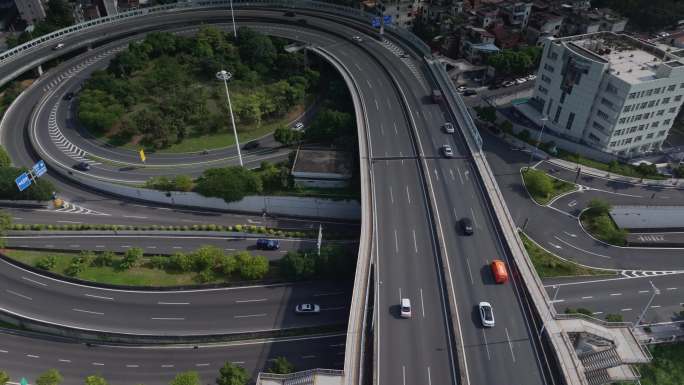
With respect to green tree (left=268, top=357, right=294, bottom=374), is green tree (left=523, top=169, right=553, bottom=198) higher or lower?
higher

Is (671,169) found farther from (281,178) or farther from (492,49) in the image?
(281,178)

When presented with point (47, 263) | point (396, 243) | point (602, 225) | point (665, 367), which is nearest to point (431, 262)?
point (396, 243)

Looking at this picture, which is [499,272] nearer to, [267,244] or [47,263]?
[267,244]

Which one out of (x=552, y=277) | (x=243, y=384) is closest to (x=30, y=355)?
(x=243, y=384)

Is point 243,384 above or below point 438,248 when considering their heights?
below

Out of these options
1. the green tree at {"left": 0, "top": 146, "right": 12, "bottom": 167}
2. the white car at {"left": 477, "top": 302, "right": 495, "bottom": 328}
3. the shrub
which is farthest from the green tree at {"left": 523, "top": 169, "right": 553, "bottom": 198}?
the green tree at {"left": 0, "top": 146, "right": 12, "bottom": 167}

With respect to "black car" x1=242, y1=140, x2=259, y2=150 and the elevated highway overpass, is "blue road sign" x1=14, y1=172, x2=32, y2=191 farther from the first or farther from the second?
"black car" x1=242, y1=140, x2=259, y2=150

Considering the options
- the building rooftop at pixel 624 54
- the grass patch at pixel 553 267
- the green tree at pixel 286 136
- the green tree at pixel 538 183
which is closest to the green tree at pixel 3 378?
the green tree at pixel 286 136
